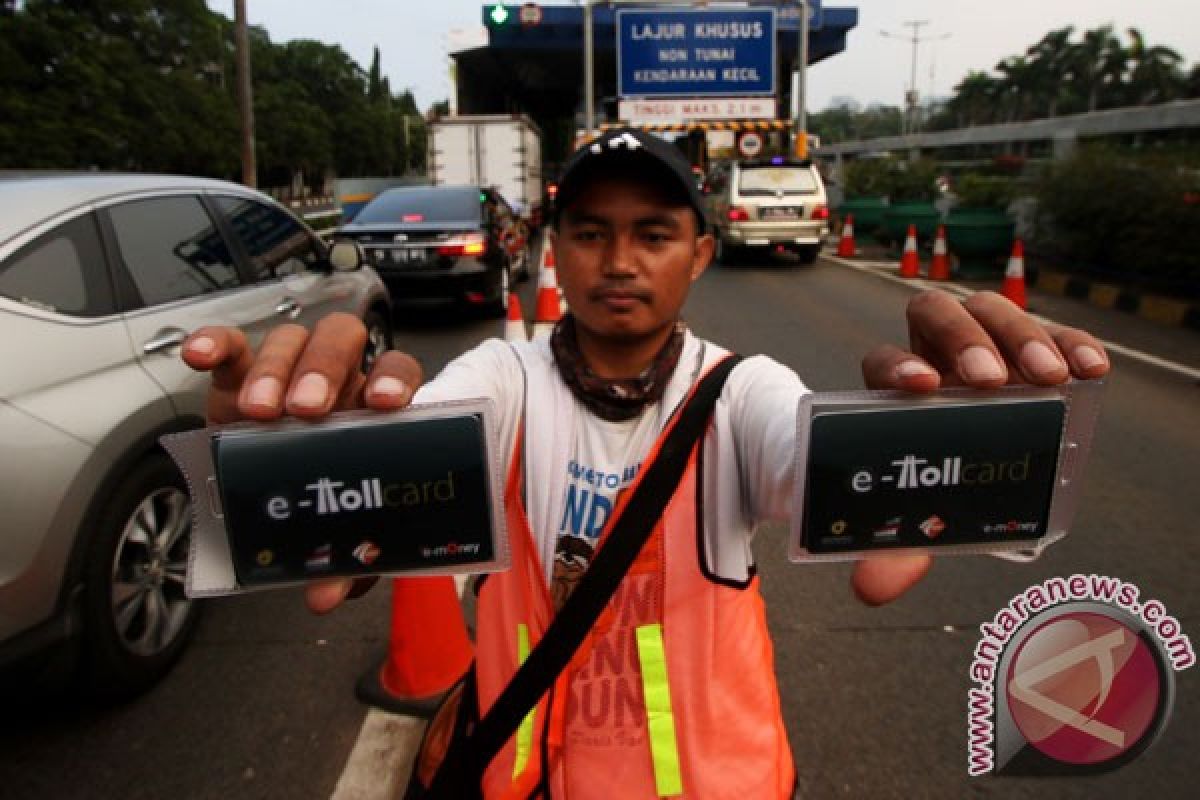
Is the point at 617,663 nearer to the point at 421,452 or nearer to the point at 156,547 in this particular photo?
the point at 421,452

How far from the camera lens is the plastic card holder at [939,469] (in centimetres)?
103

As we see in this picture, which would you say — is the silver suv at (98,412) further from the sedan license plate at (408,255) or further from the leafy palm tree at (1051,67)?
the leafy palm tree at (1051,67)

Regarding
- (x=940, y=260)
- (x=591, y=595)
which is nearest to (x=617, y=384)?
(x=591, y=595)

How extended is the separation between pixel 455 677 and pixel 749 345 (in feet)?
20.4

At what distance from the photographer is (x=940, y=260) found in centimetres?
1295

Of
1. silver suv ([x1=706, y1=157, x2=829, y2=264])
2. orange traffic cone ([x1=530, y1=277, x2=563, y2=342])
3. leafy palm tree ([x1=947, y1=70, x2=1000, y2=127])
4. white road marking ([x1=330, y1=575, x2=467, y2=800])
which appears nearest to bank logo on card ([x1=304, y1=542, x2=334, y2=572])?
white road marking ([x1=330, y1=575, x2=467, y2=800])

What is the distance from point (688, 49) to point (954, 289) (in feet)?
32.7

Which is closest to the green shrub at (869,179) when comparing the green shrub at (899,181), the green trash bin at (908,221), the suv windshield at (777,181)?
the green shrub at (899,181)

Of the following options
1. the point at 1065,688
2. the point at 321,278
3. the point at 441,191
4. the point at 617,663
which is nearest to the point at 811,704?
the point at 1065,688

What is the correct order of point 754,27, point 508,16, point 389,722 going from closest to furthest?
1. point 389,722
2. point 508,16
3. point 754,27

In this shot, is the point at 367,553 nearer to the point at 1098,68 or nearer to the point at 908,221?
the point at 908,221

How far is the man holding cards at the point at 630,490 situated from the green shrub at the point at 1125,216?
399 inches

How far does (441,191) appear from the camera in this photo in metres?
10.9

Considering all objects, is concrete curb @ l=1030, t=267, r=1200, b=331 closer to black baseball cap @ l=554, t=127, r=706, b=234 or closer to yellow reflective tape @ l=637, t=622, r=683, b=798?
black baseball cap @ l=554, t=127, r=706, b=234
